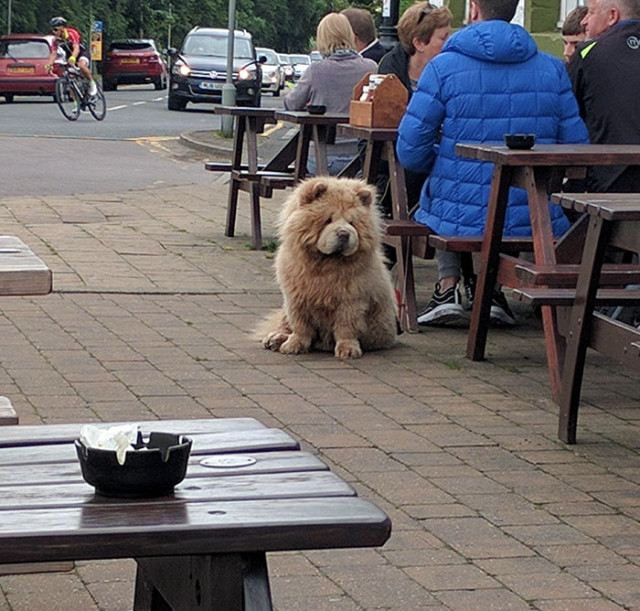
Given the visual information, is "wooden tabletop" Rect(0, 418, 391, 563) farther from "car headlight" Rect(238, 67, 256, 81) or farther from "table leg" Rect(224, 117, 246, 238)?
"car headlight" Rect(238, 67, 256, 81)

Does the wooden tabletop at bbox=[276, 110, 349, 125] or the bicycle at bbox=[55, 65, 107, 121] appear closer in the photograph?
the wooden tabletop at bbox=[276, 110, 349, 125]

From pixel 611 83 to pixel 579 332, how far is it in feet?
8.11

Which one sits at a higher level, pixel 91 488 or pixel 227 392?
pixel 91 488

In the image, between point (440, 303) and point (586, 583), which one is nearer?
point (586, 583)

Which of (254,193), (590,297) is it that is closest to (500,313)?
(590,297)

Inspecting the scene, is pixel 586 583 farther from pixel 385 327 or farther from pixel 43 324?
pixel 43 324

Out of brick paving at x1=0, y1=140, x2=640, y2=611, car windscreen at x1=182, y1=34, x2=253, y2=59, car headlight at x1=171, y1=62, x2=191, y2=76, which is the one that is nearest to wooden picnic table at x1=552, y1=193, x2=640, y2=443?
brick paving at x1=0, y1=140, x2=640, y2=611

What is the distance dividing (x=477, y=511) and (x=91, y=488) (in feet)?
7.66

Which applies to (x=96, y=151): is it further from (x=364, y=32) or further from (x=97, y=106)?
(x=364, y=32)

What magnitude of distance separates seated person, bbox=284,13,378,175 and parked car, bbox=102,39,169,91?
37.8 m

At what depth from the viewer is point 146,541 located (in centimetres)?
238

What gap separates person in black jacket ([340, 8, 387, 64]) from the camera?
38.0 ft

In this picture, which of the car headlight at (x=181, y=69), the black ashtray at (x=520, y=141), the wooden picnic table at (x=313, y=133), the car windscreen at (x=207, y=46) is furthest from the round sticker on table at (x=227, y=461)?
the car windscreen at (x=207, y=46)

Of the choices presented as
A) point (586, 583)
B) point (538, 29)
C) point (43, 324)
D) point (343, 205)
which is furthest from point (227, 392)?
point (538, 29)
